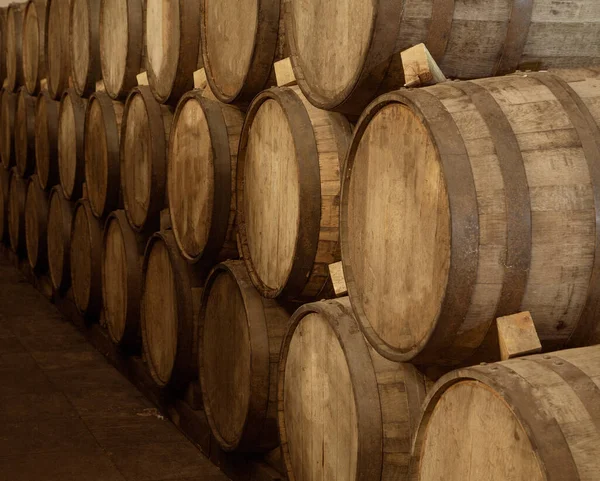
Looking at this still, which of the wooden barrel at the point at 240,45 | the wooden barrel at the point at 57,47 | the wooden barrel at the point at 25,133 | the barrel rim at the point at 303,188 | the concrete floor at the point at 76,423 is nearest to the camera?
the barrel rim at the point at 303,188

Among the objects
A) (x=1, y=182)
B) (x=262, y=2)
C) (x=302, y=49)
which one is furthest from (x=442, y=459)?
(x=1, y=182)

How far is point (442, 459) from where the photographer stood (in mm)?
2381

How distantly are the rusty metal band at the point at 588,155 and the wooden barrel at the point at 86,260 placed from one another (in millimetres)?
4511

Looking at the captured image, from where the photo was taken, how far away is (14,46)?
872 centimetres

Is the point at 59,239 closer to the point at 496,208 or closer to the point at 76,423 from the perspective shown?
the point at 76,423

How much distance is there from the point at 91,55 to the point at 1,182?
389cm

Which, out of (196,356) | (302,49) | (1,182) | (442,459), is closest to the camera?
(442,459)

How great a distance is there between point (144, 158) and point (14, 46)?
411 centimetres

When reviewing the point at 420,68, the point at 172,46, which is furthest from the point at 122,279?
the point at 420,68

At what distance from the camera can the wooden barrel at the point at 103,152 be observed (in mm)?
5883

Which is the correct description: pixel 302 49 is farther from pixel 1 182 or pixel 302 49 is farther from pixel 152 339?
pixel 1 182

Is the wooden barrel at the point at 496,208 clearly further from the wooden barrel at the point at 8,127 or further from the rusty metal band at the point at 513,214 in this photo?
the wooden barrel at the point at 8,127

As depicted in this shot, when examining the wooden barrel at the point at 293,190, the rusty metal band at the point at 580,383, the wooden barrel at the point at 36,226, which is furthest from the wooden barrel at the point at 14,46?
the rusty metal band at the point at 580,383

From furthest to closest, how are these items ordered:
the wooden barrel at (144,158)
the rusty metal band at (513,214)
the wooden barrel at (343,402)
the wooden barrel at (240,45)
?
the wooden barrel at (144,158) → the wooden barrel at (240,45) → the wooden barrel at (343,402) → the rusty metal band at (513,214)
